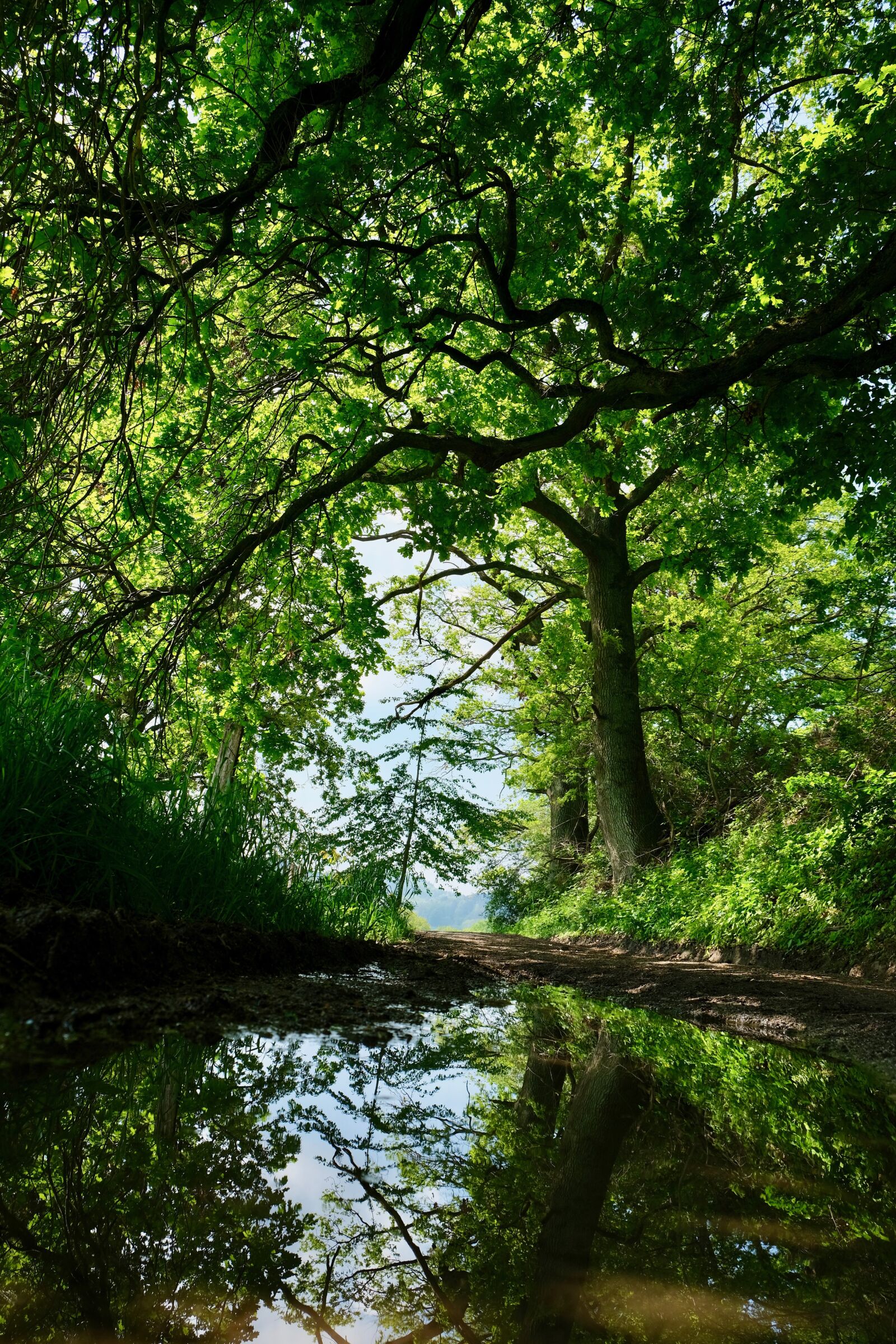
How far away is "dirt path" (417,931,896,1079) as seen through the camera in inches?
145

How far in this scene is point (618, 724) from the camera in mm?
11820

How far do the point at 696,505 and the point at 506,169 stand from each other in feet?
17.4

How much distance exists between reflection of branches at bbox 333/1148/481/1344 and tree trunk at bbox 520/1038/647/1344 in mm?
80

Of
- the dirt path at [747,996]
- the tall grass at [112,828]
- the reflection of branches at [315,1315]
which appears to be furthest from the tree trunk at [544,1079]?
the tall grass at [112,828]

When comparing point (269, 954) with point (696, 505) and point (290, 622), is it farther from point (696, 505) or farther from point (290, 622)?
point (696, 505)

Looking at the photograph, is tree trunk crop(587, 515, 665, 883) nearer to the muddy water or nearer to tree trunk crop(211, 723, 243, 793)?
tree trunk crop(211, 723, 243, 793)

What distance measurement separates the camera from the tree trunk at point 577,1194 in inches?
39.1

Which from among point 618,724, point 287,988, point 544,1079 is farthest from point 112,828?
point 618,724

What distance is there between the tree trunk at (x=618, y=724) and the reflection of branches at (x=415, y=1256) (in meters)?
10.7

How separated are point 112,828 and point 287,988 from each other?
40.4 inches

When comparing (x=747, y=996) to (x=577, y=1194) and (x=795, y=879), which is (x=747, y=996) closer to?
(x=795, y=879)

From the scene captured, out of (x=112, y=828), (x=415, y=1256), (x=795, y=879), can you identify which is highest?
(x=795, y=879)

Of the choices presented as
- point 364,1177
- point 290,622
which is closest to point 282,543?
point 290,622

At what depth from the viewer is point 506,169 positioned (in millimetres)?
7516
